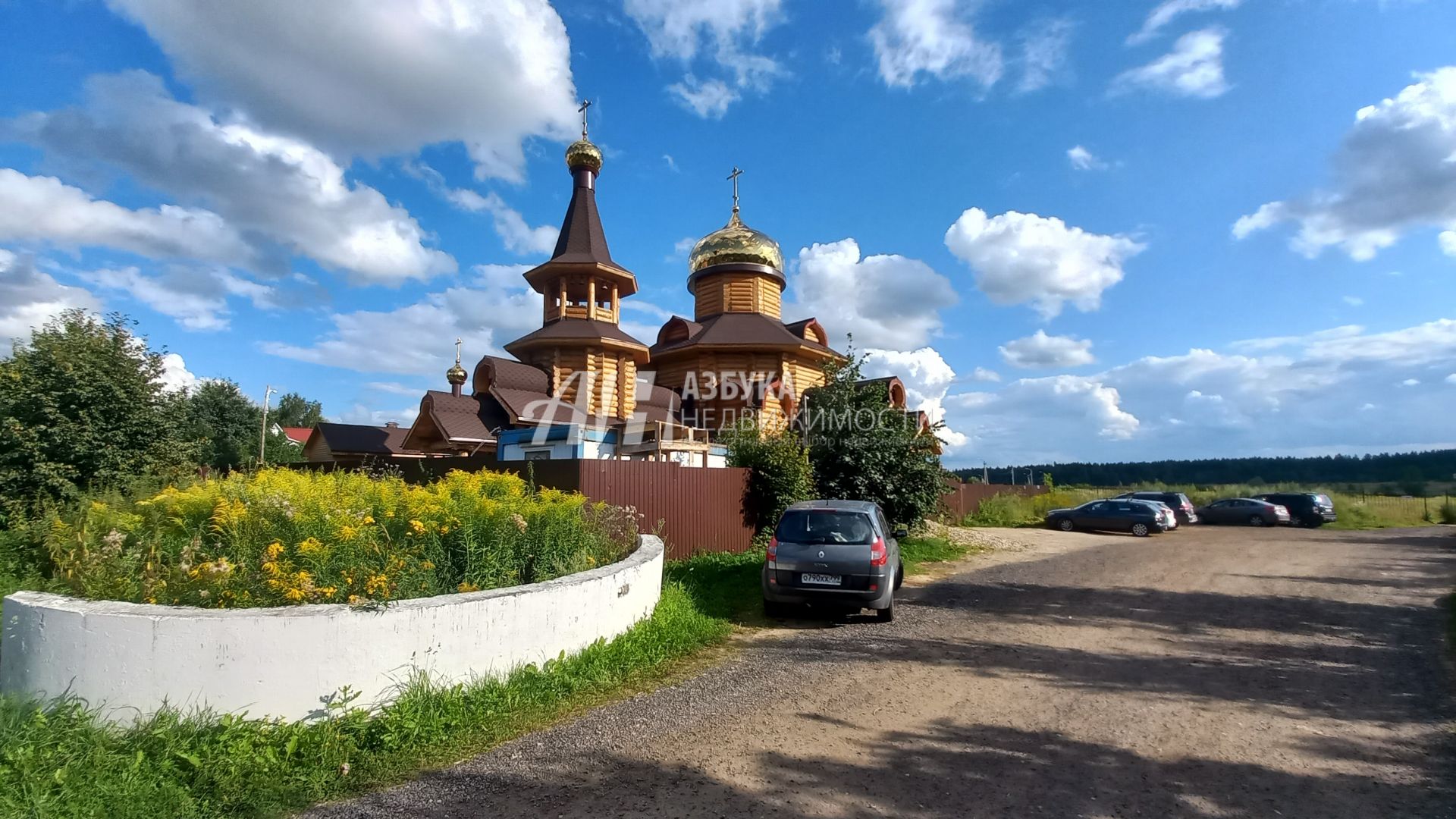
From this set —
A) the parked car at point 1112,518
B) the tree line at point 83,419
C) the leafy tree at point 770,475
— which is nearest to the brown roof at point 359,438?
the tree line at point 83,419

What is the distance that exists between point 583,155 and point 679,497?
20877 mm

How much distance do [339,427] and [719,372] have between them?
14661 mm

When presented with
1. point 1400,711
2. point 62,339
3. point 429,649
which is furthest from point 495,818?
point 62,339

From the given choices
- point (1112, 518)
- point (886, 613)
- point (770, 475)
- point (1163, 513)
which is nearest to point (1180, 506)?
point (1163, 513)

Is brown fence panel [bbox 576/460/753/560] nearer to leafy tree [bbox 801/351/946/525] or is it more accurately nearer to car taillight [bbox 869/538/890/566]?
leafy tree [bbox 801/351/946/525]

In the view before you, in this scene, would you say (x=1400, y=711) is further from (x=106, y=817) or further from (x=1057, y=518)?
(x=1057, y=518)

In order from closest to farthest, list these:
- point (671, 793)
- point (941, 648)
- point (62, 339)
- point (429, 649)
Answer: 1. point (671, 793)
2. point (429, 649)
3. point (941, 648)
4. point (62, 339)

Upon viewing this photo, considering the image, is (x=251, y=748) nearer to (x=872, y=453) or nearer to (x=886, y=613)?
(x=886, y=613)

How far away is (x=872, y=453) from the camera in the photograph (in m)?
14.6

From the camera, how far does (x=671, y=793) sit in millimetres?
3832

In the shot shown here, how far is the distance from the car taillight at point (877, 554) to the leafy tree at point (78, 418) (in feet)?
34.1

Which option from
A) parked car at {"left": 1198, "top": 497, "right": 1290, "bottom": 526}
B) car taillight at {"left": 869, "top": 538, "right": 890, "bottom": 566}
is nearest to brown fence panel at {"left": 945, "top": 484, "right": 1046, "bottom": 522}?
parked car at {"left": 1198, "top": 497, "right": 1290, "bottom": 526}

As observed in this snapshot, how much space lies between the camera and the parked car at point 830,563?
7.94 metres

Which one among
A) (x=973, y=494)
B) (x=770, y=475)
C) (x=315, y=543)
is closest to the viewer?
(x=315, y=543)
